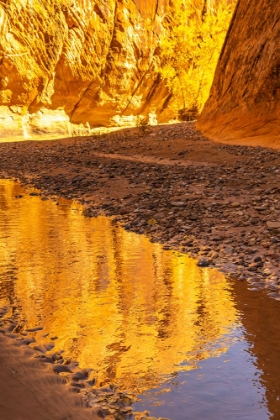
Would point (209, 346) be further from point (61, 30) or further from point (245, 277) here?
point (61, 30)

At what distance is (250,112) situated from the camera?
14398 millimetres

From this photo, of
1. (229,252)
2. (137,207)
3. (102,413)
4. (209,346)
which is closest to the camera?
(102,413)

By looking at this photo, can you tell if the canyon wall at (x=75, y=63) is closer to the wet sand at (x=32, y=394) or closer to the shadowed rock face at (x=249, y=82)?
the shadowed rock face at (x=249, y=82)

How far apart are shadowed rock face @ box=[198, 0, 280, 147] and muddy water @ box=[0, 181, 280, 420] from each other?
7.93 m

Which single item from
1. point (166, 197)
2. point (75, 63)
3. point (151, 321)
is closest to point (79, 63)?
point (75, 63)

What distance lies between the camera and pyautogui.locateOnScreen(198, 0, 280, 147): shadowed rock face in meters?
13.8

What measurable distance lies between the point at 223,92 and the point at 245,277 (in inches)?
447

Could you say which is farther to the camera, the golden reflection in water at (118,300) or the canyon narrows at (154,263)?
the golden reflection in water at (118,300)

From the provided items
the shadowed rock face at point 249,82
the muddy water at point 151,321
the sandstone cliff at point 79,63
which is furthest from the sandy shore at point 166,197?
the sandstone cliff at point 79,63

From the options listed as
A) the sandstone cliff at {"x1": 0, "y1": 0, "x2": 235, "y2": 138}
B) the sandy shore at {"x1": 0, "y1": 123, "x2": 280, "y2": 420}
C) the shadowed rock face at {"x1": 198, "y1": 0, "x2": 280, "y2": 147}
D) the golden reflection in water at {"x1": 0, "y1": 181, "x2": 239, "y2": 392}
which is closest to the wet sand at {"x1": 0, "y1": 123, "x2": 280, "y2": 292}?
the sandy shore at {"x1": 0, "y1": 123, "x2": 280, "y2": 420}

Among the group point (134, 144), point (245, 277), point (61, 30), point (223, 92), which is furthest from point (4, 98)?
point (245, 277)

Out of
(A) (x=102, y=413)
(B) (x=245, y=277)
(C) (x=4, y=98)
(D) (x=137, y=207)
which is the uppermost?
(C) (x=4, y=98)

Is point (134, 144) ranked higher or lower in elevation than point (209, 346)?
higher

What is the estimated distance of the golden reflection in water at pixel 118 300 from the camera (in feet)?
11.8
